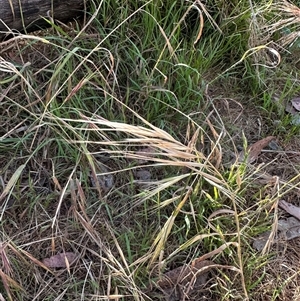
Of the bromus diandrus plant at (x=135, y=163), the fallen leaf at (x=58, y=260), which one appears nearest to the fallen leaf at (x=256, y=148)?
the bromus diandrus plant at (x=135, y=163)

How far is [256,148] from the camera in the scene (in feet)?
6.55

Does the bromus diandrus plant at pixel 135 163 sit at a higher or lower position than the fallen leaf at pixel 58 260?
higher

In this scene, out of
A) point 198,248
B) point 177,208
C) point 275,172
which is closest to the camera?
point 177,208

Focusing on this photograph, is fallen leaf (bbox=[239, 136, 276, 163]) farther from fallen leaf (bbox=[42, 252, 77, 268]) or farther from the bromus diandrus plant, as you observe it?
fallen leaf (bbox=[42, 252, 77, 268])

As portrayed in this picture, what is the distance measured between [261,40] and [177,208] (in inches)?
34.4

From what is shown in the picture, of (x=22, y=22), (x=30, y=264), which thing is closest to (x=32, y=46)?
(x=22, y=22)

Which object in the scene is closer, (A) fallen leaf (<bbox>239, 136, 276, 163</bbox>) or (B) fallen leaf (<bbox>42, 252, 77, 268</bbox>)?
(B) fallen leaf (<bbox>42, 252, 77, 268</bbox>)

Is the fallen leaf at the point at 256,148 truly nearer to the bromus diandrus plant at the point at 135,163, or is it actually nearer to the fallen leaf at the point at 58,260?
the bromus diandrus plant at the point at 135,163

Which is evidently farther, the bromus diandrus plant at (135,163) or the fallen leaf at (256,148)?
the fallen leaf at (256,148)

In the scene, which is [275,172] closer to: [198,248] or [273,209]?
[273,209]

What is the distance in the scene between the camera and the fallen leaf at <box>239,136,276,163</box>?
1.96m

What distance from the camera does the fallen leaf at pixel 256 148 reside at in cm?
196

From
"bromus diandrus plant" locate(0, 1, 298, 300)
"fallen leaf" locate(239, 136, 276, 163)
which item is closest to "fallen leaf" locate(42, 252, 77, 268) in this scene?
"bromus diandrus plant" locate(0, 1, 298, 300)

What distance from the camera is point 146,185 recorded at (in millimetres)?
1826
